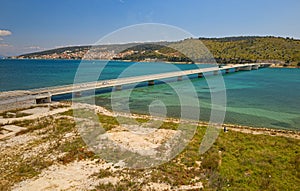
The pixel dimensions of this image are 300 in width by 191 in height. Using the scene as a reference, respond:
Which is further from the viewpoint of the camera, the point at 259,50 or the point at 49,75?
the point at 259,50

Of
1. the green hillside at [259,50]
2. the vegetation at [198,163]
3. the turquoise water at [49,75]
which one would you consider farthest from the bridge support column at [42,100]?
the green hillside at [259,50]

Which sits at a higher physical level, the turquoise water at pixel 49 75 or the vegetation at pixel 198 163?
the turquoise water at pixel 49 75

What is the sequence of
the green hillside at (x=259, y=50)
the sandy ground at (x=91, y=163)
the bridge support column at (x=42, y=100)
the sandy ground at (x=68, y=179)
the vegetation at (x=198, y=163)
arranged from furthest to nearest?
1. the green hillside at (x=259, y=50)
2. the bridge support column at (x=42, y=100)
3. the vegetation at (x=198, y=163)
4. the sandy ground at (x=91, y=163)
5. the sandy ground at (x=68, y=179)

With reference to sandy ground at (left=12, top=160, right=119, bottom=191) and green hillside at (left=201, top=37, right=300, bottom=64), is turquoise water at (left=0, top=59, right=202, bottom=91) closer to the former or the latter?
green hillside at (left=201, top=37, right=300, bottom=64)

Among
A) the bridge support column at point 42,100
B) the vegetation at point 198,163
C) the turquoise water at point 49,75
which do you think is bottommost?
the vegetation at point 198,163

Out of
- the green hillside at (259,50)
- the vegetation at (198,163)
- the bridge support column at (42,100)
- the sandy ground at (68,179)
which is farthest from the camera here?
the green hillside at (259,50)

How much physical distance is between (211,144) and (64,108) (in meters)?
16.4

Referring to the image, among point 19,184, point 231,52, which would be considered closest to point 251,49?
point 231,52

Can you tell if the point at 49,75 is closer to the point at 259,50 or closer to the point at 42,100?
the point at 42,100

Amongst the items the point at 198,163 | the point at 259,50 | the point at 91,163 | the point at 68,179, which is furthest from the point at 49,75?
the point at 259,50

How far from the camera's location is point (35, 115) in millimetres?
21016

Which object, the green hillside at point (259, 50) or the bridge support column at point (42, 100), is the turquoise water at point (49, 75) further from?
the green hillside at point (259, 50)

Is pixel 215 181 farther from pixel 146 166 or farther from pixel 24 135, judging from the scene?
pixel 24 135

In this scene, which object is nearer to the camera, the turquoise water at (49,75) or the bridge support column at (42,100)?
the bridge support column at (42,100)
